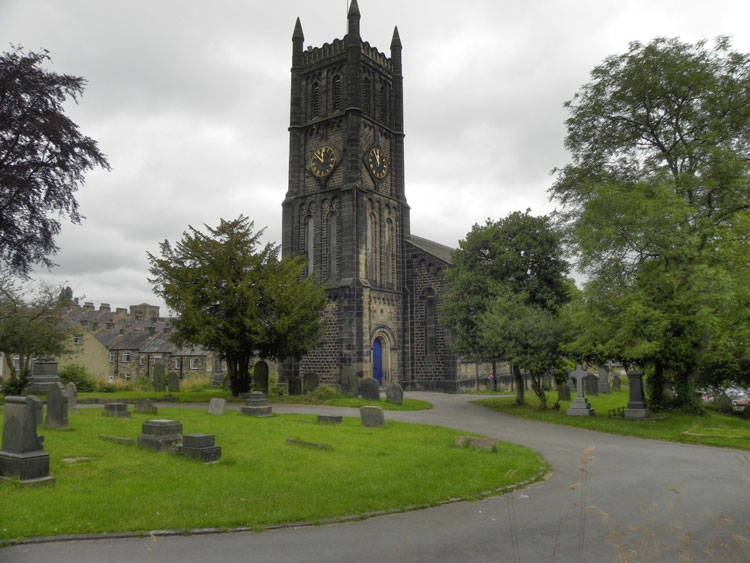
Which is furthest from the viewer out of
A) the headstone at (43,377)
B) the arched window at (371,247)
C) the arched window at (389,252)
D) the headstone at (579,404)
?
the arched window at (389,252)

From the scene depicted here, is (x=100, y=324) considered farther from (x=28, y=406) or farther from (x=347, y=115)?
(x=28, y=406)

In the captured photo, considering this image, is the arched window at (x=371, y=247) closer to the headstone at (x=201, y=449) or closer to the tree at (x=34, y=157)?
the tree at (x=34, y=157)

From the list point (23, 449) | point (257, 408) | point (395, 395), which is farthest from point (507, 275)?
point (23, 449)

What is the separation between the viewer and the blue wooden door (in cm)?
3478

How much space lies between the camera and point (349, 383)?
28109 millimetres

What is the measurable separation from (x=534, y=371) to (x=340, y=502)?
15.3m

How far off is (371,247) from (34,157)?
20.7m

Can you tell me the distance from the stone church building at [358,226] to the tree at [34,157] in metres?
16.7

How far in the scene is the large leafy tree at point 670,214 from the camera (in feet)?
55.7

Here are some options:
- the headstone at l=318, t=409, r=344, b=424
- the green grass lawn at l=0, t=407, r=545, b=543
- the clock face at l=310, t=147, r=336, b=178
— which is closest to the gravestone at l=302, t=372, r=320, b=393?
the headstone at l=318, t=409, r=344, b=424

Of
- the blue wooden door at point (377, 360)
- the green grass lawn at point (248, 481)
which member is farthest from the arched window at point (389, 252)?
the green grass lawn at point (248, 481)

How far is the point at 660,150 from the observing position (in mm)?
21672

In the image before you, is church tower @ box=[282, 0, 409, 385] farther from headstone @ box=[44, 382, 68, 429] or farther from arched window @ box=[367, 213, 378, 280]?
headstone @ box=[44, 382, 68, 429]

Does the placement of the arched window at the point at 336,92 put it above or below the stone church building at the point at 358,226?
above
